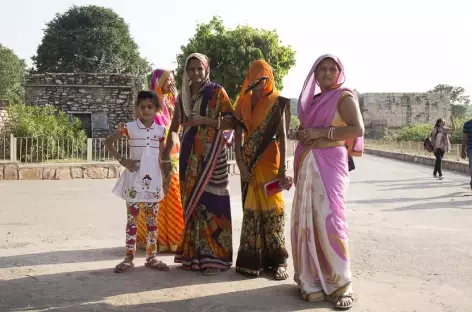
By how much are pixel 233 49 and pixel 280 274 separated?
23143mm

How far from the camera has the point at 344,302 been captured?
11.0 ft

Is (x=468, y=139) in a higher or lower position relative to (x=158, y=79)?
lower

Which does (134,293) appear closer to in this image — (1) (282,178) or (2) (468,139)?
(1) (282,178)

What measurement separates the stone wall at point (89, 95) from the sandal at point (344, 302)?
61.7 ft

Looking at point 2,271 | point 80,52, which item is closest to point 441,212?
point 2,271

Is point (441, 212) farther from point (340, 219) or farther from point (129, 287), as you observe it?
point (129, 287)

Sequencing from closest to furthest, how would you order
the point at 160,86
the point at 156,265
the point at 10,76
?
the point at 156,265
the point at 160,86
the point at 10,76

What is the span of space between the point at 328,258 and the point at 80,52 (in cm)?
3851

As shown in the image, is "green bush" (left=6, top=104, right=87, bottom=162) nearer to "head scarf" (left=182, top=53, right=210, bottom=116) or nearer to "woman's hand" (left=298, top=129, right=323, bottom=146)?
"head scarf" (left=182, top=53, right=210, bottom=116)

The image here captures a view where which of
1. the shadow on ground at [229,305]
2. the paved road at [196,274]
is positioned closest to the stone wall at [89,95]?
the paved road at [196,274]

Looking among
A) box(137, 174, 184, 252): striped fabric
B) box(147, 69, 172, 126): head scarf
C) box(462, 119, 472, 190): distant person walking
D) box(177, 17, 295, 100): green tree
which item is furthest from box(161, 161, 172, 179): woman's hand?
box(177, 17, 295, 100): green tree

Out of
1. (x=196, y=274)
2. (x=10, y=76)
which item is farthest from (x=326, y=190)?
(x=10, y=76)

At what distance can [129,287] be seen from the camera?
3.78 metres

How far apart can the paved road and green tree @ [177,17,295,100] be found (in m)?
18.9
